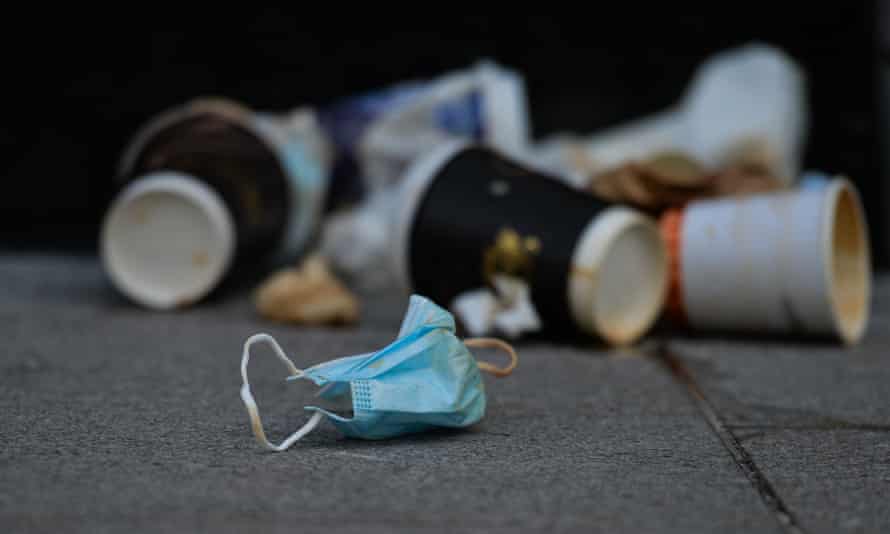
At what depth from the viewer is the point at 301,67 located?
474cm

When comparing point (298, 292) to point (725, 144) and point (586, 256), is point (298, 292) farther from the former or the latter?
point (725, 144)

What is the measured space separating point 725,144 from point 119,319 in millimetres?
2341

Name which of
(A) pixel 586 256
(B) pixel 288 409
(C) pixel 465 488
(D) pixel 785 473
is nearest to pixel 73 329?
(B) pixel 288 409

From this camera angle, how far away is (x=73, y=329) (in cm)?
302

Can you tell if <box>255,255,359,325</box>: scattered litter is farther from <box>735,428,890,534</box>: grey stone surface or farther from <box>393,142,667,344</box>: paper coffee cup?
<box>735,428,890,534</box>: grey stone surface

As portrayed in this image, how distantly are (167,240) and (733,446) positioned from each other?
6.56 ft

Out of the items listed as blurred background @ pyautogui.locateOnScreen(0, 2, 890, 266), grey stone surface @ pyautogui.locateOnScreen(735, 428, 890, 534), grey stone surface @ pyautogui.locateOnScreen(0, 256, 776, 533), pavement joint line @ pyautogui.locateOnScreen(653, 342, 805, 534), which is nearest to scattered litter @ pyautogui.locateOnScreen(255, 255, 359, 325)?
grey stone surface @ pyautogui.locateOnScreen(0, 256, 776, 533)

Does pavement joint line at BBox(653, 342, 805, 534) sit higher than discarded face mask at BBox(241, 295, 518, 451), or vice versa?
discarded face mask at BBox(241, 295, 518, 451)

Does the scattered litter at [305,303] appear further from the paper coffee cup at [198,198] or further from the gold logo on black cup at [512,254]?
the gold logo on black cup at [512,254]

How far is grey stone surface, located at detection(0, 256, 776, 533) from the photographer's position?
1.51 metres

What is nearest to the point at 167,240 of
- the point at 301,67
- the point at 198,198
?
the point at 198,198

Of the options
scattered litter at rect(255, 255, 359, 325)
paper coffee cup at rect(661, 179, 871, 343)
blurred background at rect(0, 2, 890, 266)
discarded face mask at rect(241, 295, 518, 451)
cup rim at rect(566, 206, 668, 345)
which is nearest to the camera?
discarded face mask at rect(241, 295, 518, 451)

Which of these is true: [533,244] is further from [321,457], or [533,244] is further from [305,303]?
[321,457]

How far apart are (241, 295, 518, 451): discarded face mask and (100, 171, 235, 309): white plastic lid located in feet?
4.82
